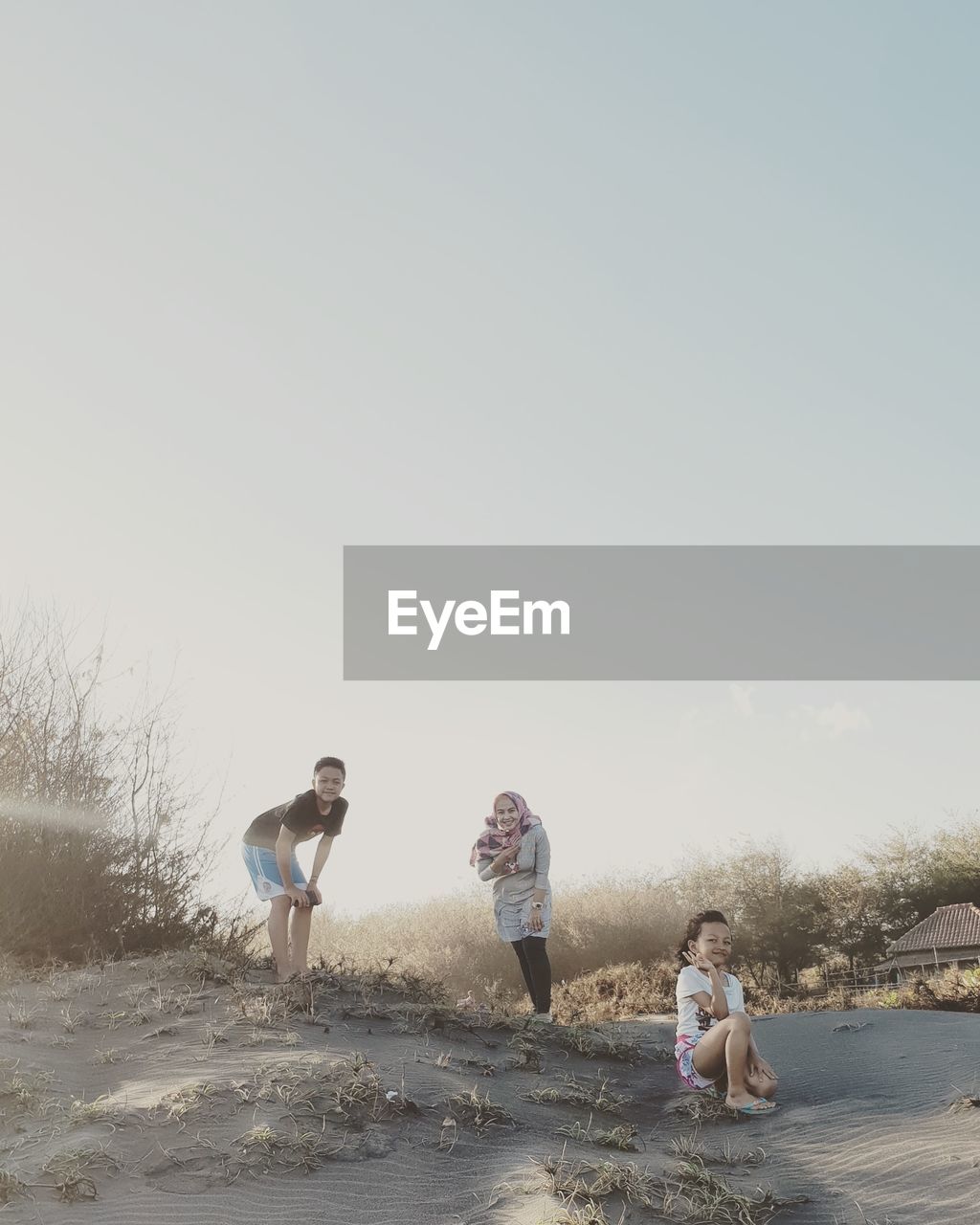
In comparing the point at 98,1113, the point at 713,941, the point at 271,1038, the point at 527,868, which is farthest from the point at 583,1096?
the point at 98,1113

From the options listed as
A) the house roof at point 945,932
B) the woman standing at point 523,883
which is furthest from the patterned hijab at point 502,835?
the house roof at point 945,932

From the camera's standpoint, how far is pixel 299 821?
822 centimetres

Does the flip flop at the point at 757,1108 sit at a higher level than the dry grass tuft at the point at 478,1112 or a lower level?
lower

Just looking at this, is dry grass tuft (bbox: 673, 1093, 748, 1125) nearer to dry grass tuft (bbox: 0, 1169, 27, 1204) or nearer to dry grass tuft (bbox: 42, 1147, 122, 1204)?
dry grass tuft (bbox: 42, 1147, 122, 1204)

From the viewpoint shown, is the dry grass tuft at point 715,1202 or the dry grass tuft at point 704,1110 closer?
the dry grass tuft at point 715,1202

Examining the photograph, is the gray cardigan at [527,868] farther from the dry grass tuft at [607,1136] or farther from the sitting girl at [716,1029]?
the dry grass tuft at [607,1136]

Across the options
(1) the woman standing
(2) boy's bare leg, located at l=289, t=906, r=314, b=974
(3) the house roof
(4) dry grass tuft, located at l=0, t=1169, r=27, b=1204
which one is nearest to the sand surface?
(4) dry grass tuft, located at l=0, t=1169, r=27, b=1204

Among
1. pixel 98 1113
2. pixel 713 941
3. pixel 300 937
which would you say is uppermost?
pixel 713 941

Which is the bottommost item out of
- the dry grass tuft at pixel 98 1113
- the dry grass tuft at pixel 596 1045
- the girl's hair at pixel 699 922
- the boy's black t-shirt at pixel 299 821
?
the dry grass tuft at pixel 596 1045

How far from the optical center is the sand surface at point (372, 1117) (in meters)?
4.68

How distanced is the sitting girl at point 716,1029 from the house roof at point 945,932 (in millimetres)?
18018

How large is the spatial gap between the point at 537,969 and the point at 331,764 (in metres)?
2.62

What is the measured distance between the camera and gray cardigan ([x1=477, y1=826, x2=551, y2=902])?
916 centimetres

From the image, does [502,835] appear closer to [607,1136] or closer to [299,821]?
[299,821]
